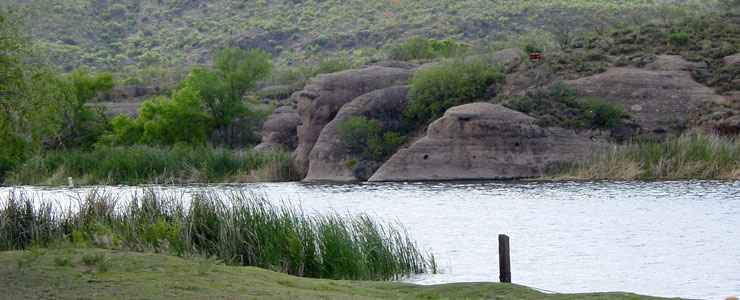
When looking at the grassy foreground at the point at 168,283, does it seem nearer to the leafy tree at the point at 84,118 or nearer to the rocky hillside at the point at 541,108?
the rocky hillside at the point at 541,108

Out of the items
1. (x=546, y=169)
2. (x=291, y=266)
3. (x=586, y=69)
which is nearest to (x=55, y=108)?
(x=291, y=266)

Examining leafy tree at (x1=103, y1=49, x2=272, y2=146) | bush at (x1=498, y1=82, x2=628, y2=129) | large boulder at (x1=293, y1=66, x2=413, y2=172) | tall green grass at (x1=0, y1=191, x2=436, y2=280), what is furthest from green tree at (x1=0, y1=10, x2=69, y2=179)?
leafy tree at (x1=103, y1=49, x2=272, y2=146)

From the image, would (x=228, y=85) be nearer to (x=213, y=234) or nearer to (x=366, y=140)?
(x=366, y=140)

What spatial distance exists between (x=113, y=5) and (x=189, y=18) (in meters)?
8.58

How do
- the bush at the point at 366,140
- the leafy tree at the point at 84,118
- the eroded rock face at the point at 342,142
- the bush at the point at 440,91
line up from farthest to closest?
the leafy tree at the point at 84,118 → the bush at the point at 440,91 → the bush at the point at 366,140 → the eroded rock face at the point at 342,142

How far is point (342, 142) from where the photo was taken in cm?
6888

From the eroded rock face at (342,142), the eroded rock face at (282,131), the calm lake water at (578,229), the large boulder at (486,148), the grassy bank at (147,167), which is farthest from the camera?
the eroded rock face at (282,131)

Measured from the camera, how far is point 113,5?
5172 inches

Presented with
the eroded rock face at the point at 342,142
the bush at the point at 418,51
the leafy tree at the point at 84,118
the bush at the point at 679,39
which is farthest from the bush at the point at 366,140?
the bush at the point at 418,51

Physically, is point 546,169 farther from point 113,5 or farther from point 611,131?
point 113,5

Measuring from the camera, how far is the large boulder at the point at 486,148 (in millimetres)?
61438

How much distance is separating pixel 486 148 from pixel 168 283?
46.0m

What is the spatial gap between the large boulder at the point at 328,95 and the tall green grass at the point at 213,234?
155 ft

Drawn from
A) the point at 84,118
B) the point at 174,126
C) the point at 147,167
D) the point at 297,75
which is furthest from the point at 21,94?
A: the point at 297,75
